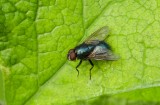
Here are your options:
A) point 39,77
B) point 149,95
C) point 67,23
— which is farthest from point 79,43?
point 149,95

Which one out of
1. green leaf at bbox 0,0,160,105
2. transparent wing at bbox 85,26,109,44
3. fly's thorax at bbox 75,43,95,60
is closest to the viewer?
Result: green leaf at bbox 0,0,160,105

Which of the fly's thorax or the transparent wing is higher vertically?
the transparent wing

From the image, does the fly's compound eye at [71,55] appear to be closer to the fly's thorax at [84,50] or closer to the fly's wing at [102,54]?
the fly's thorax at [84,50]

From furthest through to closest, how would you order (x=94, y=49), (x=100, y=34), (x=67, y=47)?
(x=94, y=49) → (x=100, y=34) → (x=67, y=47)

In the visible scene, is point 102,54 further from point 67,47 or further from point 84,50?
point 67,47

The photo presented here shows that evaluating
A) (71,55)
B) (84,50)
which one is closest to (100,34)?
(71,55)

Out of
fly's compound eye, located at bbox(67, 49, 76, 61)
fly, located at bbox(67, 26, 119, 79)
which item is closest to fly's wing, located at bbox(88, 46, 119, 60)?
fly, located at bbox(67, 26, 119, 79)

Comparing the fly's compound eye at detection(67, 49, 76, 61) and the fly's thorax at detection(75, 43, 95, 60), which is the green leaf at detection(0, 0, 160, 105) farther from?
the fly's thorax at detection(75, 43, 95, 60)

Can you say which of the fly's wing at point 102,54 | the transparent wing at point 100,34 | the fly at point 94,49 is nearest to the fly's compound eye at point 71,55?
the fly at point 94,49

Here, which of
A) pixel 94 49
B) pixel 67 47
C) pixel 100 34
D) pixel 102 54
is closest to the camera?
pixel 67 47
